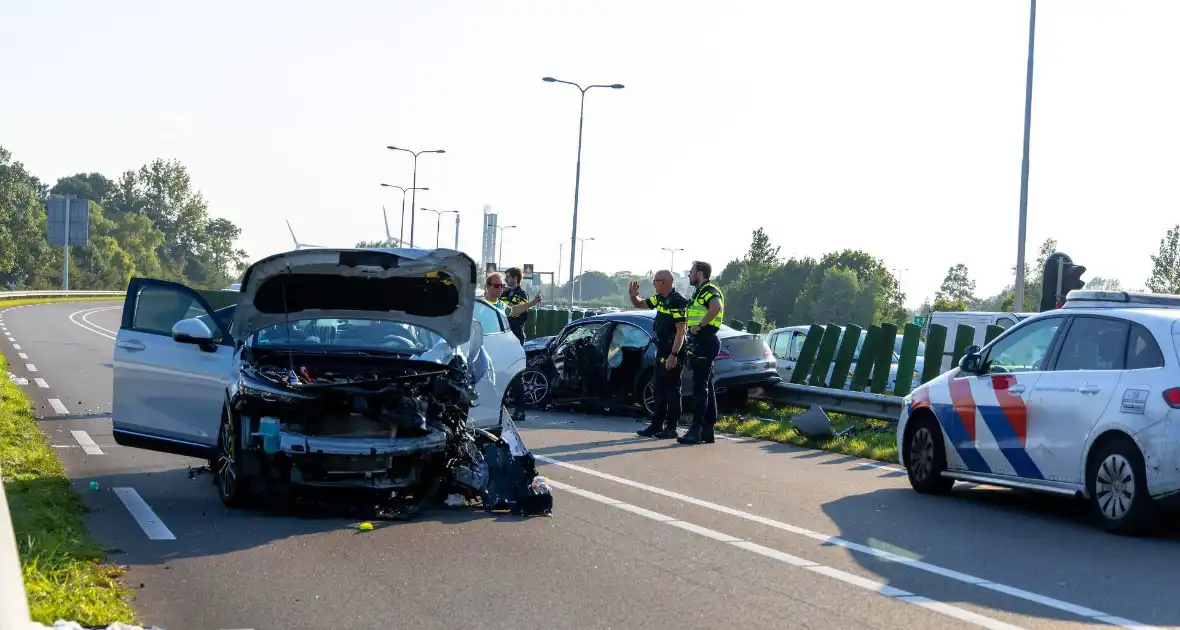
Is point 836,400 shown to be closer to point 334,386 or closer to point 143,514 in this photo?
point 334,386

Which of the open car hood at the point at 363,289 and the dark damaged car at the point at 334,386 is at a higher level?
the open car hood at the point at 363,289

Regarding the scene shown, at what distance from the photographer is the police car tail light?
8.42 meters

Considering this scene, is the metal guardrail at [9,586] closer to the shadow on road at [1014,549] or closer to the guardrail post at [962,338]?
the shadow on road at [1014,549]

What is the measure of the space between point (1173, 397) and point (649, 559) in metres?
3.48

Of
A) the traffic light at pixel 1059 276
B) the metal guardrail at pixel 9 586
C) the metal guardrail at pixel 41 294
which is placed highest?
the traffic light at pixel 1059 276

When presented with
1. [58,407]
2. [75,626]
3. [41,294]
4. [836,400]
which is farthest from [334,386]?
[41,294]

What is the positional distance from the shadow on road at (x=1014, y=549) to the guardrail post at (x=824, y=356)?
7264 millimetres

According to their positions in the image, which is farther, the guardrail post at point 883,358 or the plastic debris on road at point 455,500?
the guardrail post at point 883,358

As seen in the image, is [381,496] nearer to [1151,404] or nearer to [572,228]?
[1151,404]

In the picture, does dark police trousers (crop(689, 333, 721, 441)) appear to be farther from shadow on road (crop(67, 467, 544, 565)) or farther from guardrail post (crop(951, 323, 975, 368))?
shadow on road (crop(67, 467, 544, 565))

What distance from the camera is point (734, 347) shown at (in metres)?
17.5

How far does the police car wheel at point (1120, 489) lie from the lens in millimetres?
8578

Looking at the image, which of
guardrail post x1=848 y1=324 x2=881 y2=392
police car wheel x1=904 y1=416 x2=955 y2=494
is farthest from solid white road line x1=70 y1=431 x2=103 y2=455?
guardrail post x1=848 y1=324 x2=881 y2=392

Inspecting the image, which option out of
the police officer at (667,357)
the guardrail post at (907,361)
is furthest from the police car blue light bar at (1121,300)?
Answer: the guardrail post at (907,361)
